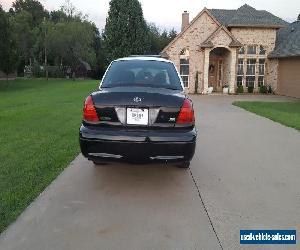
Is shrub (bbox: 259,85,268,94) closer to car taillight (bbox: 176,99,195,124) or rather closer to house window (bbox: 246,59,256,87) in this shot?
house window (bbox: 246,59,256,87)

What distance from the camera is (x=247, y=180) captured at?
5.86 m

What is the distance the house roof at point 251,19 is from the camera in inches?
1085

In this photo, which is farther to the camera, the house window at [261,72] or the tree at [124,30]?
the tree at [124,30]

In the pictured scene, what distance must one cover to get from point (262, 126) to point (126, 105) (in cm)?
765

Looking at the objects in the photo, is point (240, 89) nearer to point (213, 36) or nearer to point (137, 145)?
point (213, 36)

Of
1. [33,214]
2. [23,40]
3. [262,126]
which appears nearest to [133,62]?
[33,214]

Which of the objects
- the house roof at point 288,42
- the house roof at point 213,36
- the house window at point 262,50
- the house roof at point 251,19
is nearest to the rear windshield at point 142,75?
the house roof at point 288,42

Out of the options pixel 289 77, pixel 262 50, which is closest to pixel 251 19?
pixel 262 50

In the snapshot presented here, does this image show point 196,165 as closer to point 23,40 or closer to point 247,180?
point 247,180

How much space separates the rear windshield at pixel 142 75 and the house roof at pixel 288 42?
19.8 meters

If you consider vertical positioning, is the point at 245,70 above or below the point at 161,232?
above

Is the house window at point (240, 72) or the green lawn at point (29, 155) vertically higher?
the house window at point (240, 72)

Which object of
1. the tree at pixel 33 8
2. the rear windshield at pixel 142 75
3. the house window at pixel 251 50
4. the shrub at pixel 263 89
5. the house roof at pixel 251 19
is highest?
the tree at pixel 33 8

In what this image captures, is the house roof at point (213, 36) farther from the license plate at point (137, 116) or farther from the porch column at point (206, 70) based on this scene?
the license plate at point (137, 116)
